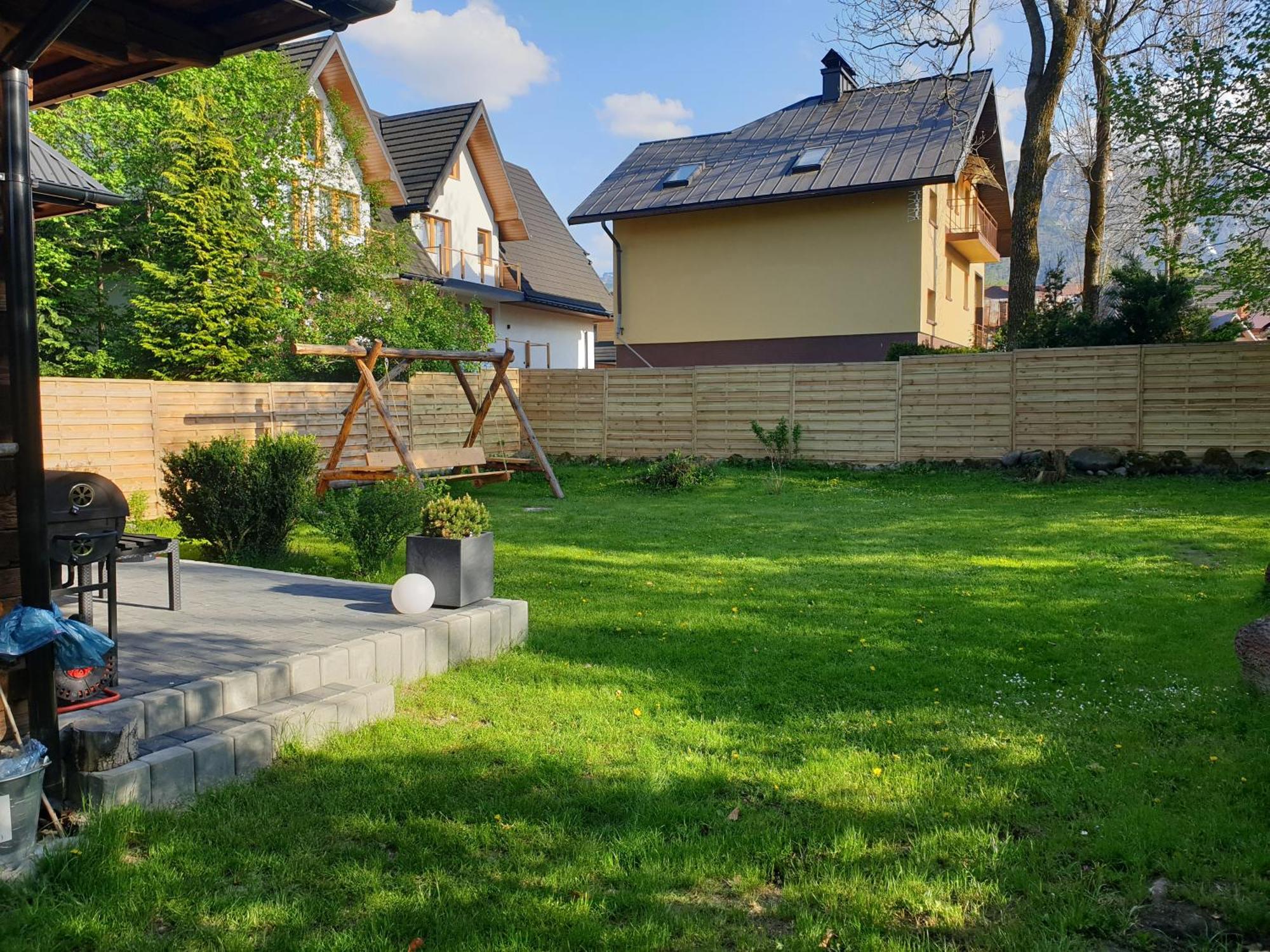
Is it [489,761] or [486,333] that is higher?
[486,333]

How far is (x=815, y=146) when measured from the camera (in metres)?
23.1

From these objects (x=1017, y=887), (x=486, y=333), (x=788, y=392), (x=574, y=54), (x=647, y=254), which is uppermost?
(x=574, y=54)

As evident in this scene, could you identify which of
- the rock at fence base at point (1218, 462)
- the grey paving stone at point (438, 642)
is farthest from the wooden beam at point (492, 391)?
the rock at fence base at point (1218, 462)

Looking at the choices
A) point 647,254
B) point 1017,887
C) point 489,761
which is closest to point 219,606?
point 489,761

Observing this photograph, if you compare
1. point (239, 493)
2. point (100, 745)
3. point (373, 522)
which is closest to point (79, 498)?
point (100, 745)

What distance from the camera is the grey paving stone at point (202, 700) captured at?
373cm

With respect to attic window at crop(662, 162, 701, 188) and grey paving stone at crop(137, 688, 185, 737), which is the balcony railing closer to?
attic window at crop(662, 162, 701, 188)

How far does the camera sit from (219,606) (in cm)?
550

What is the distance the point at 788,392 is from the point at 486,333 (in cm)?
618

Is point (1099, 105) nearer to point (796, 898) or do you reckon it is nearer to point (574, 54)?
point (574, 54)

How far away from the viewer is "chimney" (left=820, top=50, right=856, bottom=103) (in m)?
25.2

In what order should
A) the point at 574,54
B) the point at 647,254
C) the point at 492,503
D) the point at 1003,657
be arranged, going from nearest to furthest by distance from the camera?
the point at 1003,657, the point at 492,503, the point at 574,54, the point at 647,254

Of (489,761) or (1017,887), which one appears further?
(489,761)

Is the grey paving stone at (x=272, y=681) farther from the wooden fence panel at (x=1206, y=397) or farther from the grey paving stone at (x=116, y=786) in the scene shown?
the wooden fence panel at (x=1206, y=397)
